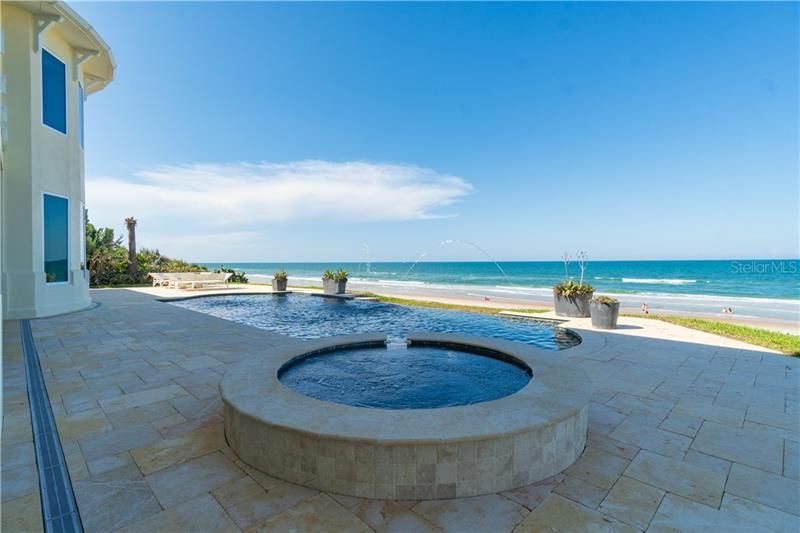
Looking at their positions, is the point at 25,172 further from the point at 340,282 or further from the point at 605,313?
the point at 605,313

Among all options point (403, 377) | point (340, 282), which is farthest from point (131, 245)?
point (403, 377)

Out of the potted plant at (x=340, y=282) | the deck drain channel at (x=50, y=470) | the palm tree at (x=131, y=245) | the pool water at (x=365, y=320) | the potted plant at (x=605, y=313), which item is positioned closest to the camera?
the deck drain channel at (x=50, y=470)

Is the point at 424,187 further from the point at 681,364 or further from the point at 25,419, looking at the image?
the point at 25,419

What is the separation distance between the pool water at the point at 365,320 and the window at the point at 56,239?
373cm

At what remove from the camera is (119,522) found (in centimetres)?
197

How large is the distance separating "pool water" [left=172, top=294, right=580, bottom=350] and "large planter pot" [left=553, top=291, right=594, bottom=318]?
1161 millimetres

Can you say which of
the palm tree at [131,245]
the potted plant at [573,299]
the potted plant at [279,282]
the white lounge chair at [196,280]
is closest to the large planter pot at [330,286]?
the potted plant at [279,282]

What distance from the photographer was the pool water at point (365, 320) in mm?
7809

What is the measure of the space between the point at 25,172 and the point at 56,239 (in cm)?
190

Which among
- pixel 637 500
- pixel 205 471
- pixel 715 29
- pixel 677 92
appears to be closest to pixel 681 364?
pixel 637 500

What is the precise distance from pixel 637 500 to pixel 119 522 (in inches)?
127

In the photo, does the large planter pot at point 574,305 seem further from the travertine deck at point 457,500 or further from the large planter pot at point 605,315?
the travertine deck at point 457,500

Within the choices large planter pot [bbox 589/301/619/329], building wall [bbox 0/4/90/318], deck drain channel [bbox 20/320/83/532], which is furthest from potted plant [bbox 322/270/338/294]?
deck drain channel [bbox 20/320/83/532]

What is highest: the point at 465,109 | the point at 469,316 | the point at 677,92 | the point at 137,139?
the point at 465,109
